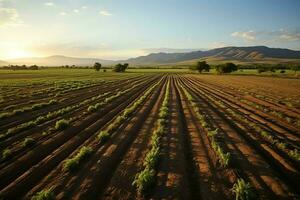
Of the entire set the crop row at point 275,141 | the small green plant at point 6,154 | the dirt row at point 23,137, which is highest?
the small green plant at point 6,154

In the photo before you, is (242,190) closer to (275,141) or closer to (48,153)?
(275,141)

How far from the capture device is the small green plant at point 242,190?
736 centimetres

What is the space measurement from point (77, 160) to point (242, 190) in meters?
6.37

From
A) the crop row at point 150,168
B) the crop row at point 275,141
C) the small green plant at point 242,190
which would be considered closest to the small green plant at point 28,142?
the crop row at point 150,168

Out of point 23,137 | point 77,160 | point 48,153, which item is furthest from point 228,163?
point 23,137

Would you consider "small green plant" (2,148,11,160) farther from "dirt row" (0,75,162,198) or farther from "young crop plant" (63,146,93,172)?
"young crop plant" (63,146,93,172)

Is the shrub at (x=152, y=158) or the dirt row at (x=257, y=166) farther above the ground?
the shrub at (x=152, y=158)

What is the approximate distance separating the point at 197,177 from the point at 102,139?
591 cm

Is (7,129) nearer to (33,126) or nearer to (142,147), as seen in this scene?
(33,126)

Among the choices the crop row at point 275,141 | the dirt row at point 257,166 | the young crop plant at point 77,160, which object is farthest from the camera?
the crop row at point 275,141

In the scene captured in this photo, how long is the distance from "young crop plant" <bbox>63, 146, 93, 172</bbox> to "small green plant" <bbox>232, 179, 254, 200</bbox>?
5910mm

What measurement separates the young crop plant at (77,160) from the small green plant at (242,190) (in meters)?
5.91

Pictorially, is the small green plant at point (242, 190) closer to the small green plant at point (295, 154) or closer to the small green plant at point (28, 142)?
the small green plant at point (295, 154)

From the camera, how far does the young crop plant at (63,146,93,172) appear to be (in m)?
9.47
